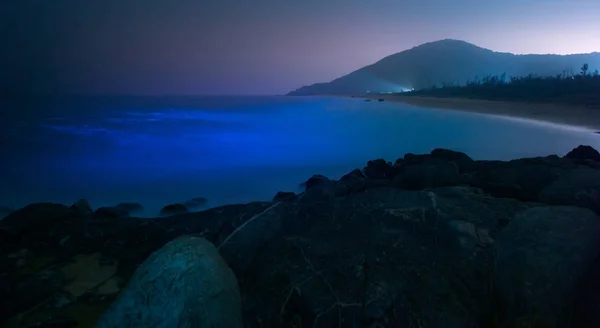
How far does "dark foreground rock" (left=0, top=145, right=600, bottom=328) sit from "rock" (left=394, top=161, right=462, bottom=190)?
0.67m

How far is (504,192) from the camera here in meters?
5.95

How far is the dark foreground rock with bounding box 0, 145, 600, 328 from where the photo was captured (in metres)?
3.16

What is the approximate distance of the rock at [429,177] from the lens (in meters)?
6.60

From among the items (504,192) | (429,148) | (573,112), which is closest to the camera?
(504,192)

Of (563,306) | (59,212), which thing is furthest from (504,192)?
(59,212)

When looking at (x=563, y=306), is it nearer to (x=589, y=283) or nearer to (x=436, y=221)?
(x=589, y=283)

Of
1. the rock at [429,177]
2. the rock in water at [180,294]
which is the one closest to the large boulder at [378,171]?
the rock at [429,177]

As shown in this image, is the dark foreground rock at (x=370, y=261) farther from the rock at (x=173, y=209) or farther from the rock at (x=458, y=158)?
the rock at (x=173, y=209)

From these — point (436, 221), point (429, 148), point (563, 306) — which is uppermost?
point (436, 221)

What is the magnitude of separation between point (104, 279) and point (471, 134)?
2267 centimetres

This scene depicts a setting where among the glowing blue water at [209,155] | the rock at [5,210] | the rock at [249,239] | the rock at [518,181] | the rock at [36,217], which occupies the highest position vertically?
the rock at [249,239]

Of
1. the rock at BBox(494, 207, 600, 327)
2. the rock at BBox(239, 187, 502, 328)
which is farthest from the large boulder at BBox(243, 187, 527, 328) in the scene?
the rock at BBox(494, 207, 600, 327)

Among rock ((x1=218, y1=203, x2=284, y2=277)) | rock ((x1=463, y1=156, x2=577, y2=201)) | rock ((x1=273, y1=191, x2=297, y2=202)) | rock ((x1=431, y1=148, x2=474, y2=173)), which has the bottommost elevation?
rock ((x1=273, y1=191, x2=297, y2=202))

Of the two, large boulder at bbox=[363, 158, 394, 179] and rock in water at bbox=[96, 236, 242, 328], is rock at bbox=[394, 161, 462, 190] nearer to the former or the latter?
large boulder at bbox=[363, 158, 394, 179]
